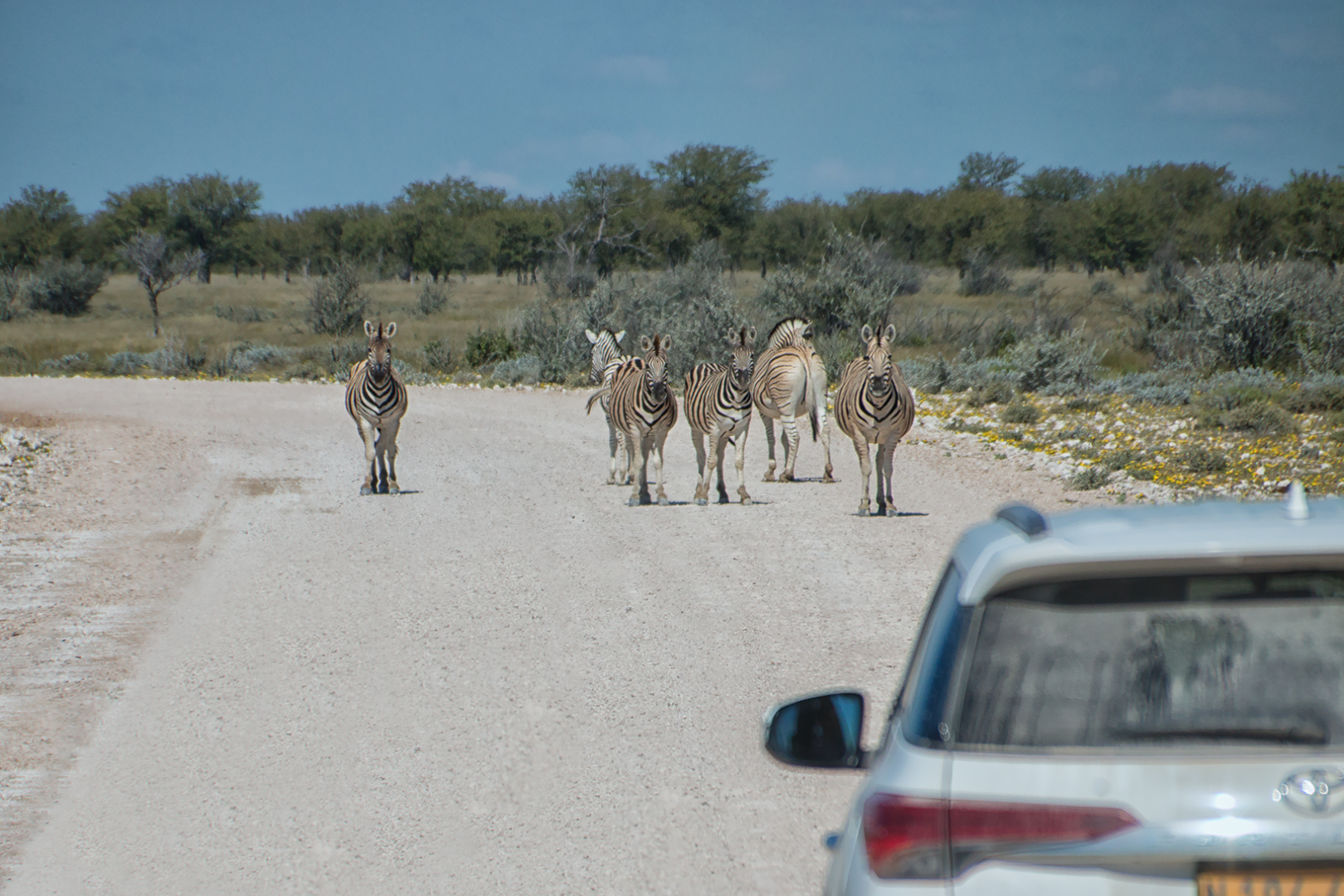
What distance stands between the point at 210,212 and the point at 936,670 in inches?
3179

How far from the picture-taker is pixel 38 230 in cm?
7256

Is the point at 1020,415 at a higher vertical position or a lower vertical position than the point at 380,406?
lower

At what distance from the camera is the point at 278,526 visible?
12320 mm

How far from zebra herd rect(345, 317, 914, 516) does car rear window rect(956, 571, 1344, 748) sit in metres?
9.99

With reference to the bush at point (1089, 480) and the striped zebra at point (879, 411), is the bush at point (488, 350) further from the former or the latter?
the striped zebra at point (879, 411)

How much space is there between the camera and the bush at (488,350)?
3275 cm

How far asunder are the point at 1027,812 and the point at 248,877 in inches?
135

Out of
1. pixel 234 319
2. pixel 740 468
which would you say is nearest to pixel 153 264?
pixel 234 319

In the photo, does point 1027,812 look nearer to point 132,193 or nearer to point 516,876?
point 516,876

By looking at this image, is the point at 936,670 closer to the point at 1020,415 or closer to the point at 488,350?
the point at 1020,415

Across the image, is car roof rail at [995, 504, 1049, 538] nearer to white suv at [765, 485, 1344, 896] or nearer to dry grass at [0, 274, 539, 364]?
white suv at [765, 485, 1344, 896]

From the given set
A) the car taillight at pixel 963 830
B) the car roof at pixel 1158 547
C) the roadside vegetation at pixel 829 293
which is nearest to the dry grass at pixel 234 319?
the roadside vegetation at pixel 829 293

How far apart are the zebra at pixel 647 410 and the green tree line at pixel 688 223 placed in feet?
98.0

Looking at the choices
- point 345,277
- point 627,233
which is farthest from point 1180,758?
point 627,233
